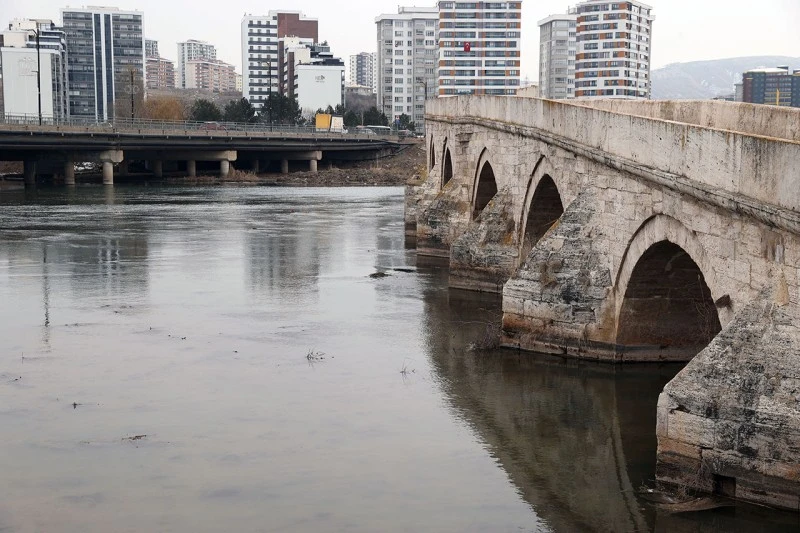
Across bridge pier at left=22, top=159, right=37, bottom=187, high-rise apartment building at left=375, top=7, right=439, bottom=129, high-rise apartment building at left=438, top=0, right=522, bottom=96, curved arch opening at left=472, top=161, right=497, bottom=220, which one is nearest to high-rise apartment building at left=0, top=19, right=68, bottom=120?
high-rise apartment building at left=375, top=7, right=439, bottom=129

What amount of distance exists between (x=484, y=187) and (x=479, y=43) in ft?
287

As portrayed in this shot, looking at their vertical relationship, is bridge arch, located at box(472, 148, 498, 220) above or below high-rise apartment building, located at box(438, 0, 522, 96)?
below

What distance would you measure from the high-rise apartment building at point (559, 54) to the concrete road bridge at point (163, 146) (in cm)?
5770

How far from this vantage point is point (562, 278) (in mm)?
14914

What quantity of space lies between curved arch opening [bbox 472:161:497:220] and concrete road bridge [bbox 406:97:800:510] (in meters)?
0.09

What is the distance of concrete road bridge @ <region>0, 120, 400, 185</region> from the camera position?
54.1m

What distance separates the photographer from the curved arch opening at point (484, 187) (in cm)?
2489

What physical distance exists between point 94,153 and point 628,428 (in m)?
50.4

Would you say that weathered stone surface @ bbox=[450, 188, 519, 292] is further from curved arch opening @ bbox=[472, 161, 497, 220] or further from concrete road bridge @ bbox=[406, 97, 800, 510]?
curved arch opening @ bbox=[472, 161, 497, 220]

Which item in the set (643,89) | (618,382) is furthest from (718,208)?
(643,89)

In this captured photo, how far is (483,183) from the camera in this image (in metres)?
25.3

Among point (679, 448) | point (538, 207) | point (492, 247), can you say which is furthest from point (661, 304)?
point (492, 247)

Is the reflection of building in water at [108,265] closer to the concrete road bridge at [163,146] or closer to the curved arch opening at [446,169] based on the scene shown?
the curved arch opening at [446,169]

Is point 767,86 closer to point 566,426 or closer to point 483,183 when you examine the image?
point 483,183
